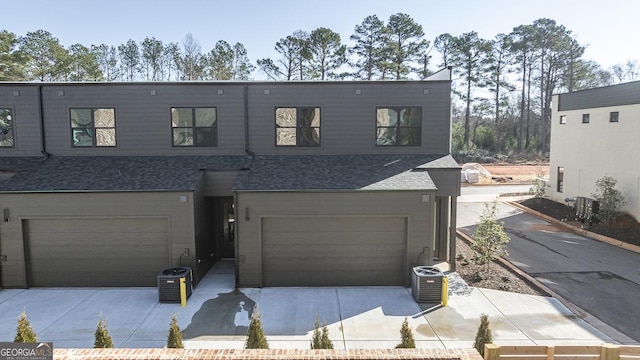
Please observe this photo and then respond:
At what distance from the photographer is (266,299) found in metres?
10.8

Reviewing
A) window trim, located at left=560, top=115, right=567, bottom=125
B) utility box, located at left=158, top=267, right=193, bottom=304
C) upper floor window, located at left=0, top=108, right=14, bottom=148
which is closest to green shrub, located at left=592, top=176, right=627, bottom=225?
window trim, located at left=560, top=115, right=567, bottom=125

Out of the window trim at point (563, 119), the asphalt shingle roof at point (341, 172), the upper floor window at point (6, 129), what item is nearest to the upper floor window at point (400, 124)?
the asphalt shingle roof at point (341, 172)

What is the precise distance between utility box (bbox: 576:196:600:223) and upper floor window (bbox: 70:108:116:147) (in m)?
21.0

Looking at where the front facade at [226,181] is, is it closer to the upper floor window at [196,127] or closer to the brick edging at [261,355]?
the upper floor window at [196,127]

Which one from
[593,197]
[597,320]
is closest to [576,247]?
[593,197]

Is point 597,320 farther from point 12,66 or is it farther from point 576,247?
point 12,66

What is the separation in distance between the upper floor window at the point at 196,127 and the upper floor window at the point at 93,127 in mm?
2161

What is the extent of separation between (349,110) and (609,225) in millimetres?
13511

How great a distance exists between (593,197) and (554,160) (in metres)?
4.88

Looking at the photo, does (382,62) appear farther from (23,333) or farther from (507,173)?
(23,333)

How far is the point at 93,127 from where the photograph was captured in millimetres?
13867

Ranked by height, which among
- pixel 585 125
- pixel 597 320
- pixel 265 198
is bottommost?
pixel 597 320

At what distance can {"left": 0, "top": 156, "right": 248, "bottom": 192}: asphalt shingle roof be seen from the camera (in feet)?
38.7

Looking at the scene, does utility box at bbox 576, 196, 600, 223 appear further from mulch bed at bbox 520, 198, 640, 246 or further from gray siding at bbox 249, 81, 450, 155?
gray siding at bbox 249, 81, 450, 155
